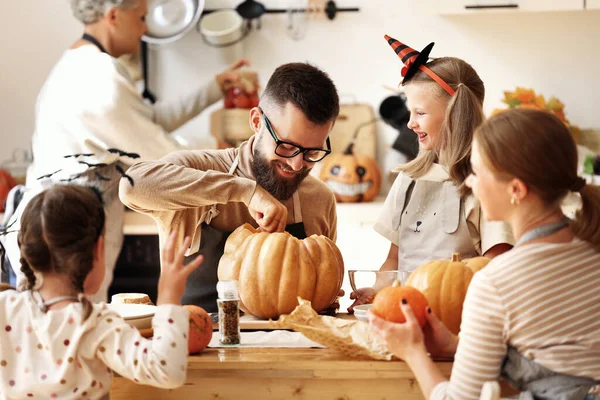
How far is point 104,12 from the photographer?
3.31m

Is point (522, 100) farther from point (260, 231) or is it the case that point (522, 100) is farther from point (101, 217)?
point (101, 217)

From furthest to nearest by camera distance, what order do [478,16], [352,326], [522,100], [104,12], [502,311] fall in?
[478,16] < [522,100] < [104,12] < [352,326] < [502,311]

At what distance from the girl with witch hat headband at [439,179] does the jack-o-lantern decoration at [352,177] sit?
1.56 metres

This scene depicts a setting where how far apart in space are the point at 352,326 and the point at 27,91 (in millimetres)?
3454

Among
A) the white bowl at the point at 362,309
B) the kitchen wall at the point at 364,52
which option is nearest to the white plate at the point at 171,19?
the kitchen wall at the point at 364,52

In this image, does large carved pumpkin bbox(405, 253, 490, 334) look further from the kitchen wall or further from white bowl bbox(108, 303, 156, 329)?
the kitchen wall

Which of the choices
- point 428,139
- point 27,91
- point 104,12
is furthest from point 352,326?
point 27,91

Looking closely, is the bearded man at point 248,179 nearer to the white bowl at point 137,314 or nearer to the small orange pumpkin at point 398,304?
the white bowl at point 137,314

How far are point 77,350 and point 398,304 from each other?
1.81ft

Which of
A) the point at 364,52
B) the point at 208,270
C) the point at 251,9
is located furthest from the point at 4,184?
the point at 208,270

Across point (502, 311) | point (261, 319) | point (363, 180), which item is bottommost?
point (363, 180)

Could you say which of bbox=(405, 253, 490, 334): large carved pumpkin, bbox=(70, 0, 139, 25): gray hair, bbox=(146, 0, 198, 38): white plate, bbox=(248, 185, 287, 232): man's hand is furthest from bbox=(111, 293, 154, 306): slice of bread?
bbox=(146, 0, 198, 38): white plate

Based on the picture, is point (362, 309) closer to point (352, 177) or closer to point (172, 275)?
point (172, 275)

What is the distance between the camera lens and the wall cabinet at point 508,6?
12.6 feet
